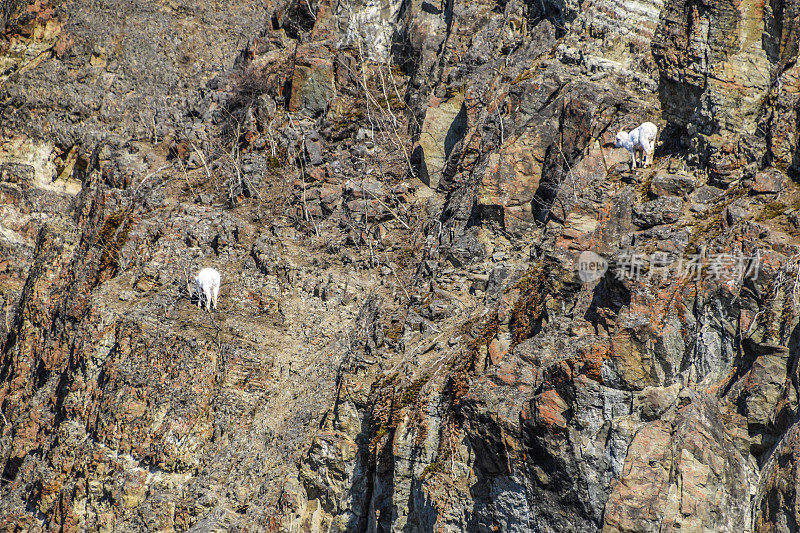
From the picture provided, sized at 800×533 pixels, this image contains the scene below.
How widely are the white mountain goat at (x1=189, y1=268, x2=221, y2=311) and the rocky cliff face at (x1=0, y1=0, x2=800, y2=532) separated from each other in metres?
0.35

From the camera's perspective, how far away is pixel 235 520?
1531cm

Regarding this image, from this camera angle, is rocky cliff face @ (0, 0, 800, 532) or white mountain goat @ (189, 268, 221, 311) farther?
white mountain goat @ (189, 268, 221, 311)

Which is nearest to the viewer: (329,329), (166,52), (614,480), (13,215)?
(614,480)

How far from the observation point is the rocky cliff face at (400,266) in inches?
377

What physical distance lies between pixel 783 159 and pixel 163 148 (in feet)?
60.9

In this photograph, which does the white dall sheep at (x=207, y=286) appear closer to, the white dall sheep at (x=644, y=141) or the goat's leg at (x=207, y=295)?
the goat's leg at (x=207, y=295)

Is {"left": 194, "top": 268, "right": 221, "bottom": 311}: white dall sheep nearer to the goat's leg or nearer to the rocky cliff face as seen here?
the goat's leg

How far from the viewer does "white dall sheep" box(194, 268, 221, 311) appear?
1852 cm

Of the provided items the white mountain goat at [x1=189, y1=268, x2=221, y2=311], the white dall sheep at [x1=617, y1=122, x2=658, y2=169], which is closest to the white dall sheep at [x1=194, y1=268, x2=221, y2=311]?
the white mountain goat at [x1=189, y1=268, x2=221, y2=311]

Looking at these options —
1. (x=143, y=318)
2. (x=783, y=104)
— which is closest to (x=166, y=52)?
(x=143, y=318)

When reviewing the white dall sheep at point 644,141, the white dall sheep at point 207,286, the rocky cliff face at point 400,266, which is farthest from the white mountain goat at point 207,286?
the white dall sheep at point 644,141

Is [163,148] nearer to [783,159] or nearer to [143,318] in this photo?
[143,318]

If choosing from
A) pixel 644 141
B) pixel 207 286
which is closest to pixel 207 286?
pixel 207 286

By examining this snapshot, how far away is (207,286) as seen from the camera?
18.5 meters
